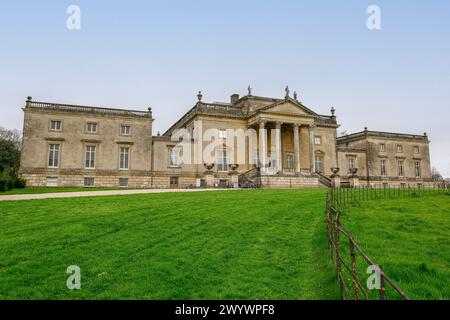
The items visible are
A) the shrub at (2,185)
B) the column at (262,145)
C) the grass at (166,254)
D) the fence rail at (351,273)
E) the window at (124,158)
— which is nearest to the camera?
the fence rail at (351,273)

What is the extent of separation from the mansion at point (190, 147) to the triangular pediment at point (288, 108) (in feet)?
0.38

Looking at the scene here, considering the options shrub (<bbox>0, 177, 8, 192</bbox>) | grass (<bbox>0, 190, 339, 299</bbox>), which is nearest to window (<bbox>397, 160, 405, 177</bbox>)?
grass (<bbox>0, 190, 339, 299</bbox>)

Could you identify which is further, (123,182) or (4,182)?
(123,182)

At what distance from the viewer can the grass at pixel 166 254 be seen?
22.3 feet

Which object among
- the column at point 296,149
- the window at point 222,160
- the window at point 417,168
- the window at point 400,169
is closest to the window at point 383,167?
the window at point 400,169

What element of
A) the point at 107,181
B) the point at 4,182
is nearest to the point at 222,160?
the point at 107,181

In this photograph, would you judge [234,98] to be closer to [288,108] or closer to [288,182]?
Result: [288,108]

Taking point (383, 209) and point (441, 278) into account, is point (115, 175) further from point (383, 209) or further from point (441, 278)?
point (441, 278)

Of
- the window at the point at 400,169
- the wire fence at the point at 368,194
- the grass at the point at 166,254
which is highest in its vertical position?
the window at the point at 400,169

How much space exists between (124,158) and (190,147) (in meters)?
7.42

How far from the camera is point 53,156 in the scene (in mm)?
37531

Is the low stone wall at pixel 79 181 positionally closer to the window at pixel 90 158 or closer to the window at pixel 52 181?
the window at pixel 52 181

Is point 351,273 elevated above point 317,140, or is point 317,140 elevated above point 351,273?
point 317,140

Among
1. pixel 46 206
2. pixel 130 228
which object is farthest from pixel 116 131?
pixel 130 228
